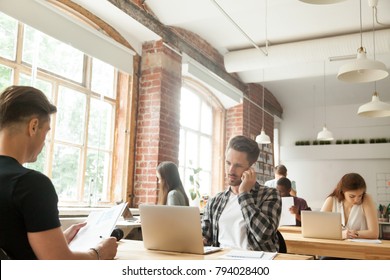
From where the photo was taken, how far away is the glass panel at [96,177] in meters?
4.48

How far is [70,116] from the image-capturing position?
4281 mm

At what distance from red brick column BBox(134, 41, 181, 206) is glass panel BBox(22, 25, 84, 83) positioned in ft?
3.11

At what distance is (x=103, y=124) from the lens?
4.80 meters

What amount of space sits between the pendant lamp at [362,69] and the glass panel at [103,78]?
8.68ft

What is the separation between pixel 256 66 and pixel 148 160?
2464 mm

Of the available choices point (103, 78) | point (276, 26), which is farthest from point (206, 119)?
point (103, 78)

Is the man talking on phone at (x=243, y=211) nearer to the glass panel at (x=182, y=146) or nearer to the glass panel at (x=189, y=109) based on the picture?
the glass panel at (x=182, y=146)

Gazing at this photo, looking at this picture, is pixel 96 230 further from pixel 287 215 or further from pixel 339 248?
pixel 287 215

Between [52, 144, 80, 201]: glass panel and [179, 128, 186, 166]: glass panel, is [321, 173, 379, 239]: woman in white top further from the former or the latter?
[179, 128, 186, 166]: glass panel

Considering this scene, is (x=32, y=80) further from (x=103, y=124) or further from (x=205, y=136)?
(x=205, y=136)

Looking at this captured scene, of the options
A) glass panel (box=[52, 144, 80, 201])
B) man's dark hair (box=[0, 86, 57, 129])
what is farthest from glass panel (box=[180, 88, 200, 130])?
man's dark hair (box=[0, 86, 57, 129])

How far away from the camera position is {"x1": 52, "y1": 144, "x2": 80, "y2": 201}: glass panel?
4.09 m

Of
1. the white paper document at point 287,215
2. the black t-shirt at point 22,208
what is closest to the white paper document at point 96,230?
the black t-shirt at point 22,208

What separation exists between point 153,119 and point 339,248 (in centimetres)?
294
